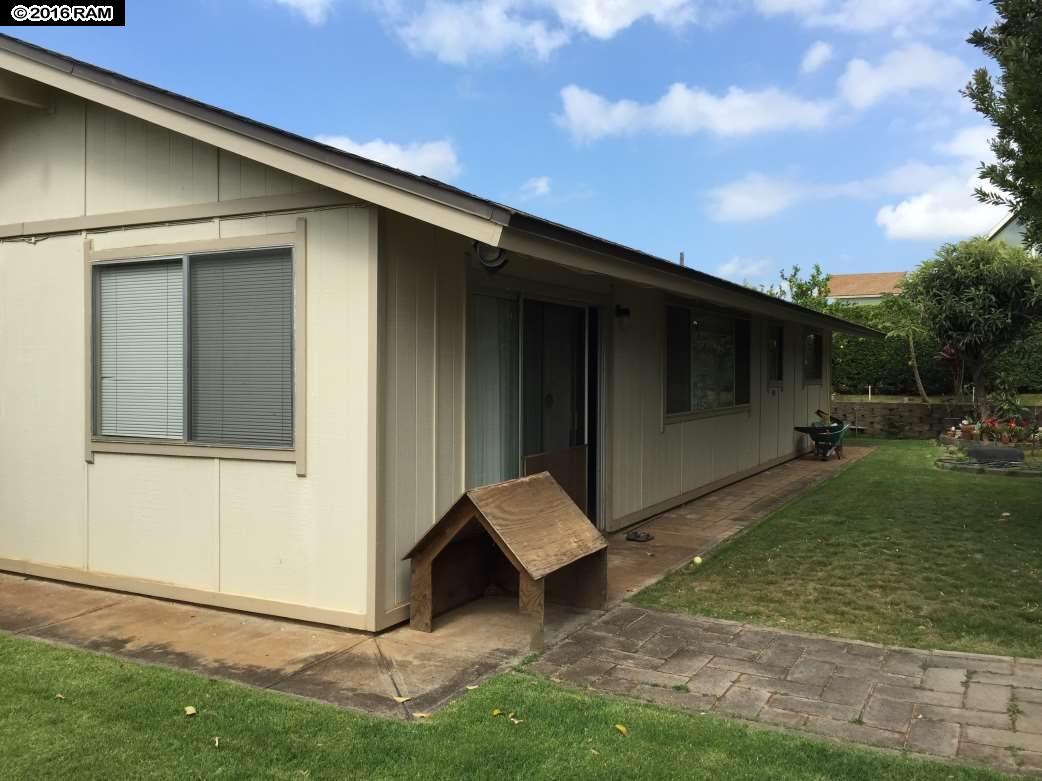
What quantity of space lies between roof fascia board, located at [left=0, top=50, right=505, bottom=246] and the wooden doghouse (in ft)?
5.10

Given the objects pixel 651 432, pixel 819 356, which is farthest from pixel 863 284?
pixel 651 432

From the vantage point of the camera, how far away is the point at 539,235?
14.9ft

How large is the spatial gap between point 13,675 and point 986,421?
14852 millimetres

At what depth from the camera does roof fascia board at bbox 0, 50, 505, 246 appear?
14.1 ft

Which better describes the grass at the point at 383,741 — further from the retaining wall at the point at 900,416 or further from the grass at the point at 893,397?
the grass at the point at 893,397

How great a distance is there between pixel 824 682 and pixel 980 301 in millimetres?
16012

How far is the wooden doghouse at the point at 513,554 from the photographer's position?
15.2 ft

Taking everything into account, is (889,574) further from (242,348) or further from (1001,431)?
(1001,431)

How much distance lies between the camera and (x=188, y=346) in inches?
213

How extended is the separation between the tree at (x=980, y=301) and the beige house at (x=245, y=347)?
521 inches

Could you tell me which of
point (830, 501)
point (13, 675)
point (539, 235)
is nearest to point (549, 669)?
point (539, 235)

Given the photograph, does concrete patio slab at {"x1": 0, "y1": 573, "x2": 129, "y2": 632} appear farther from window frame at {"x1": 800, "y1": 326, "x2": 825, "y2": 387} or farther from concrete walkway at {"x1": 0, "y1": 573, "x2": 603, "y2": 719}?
window frame at {"x1": 800, "y1": 326, "x2": 825, "y2": 387}

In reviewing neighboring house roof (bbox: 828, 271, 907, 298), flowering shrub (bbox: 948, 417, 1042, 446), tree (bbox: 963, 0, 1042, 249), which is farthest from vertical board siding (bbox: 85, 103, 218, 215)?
neighboring house roof (bbox: 828, 271, 907, 298)

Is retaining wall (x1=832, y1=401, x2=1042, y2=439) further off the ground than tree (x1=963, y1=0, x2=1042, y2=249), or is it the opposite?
tree (x1=963, y1=0, x2=1042, y2=249)
